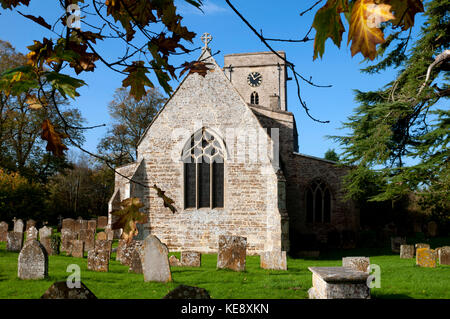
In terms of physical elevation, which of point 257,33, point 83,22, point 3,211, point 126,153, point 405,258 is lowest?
point 405,258

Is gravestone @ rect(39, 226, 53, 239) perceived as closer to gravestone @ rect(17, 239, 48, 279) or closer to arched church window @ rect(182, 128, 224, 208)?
arched church window @ rect(182, 128, 224, 208)

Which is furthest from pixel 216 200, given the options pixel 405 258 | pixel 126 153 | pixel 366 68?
pixel 126 153

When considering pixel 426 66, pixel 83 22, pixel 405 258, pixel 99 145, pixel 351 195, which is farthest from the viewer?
pixel 99 145

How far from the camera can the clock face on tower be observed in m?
33.9

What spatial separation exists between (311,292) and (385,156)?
8.03m

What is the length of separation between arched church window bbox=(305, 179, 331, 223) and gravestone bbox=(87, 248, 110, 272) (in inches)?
417

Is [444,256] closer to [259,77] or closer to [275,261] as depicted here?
[275,261]

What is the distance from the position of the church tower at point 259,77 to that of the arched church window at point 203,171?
66.5 ft

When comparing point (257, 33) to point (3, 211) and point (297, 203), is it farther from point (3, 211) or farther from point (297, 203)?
point (3, 211)

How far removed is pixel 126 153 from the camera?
105 feet

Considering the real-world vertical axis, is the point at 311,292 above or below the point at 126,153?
below

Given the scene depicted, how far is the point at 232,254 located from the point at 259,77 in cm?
2641

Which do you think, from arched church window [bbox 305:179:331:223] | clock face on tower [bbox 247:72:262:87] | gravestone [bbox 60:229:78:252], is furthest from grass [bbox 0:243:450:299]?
clock face on tower [bbox 247:72:262:87]

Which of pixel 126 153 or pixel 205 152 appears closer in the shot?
pixel 205 152
